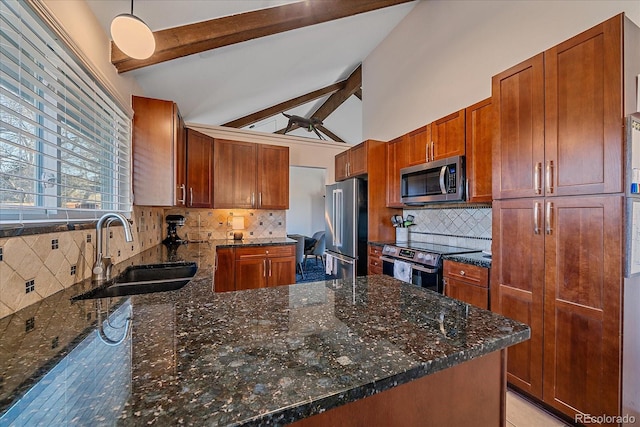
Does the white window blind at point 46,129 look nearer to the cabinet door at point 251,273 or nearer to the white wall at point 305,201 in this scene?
the cabinet door at point 251,273

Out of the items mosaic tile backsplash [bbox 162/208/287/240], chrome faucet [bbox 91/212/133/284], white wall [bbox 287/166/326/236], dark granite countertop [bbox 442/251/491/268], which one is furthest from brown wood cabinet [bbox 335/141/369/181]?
white wall [bbox 287/166/326/236]

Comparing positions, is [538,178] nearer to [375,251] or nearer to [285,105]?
[375,251]

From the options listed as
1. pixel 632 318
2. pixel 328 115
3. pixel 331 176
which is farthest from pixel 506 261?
pixel 328 115

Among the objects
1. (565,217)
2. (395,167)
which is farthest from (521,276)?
(395,167)

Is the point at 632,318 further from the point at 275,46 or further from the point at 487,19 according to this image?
the point at 275,46

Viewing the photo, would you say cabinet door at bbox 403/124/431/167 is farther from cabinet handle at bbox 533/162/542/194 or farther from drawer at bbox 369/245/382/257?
cabinet handle at bbox 533/162/542/194

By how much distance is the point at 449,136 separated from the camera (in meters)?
2.64

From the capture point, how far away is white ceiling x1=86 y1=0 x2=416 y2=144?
2.01 metres

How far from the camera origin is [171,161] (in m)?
2.50

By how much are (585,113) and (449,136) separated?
117 centimetres

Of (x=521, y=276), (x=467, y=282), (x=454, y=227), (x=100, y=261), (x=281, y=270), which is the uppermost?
(x=454, y=227)

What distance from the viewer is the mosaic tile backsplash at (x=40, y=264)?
968mm

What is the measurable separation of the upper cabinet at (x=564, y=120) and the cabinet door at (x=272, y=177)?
258 centimetres

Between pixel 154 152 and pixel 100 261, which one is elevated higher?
pixel 154 152
